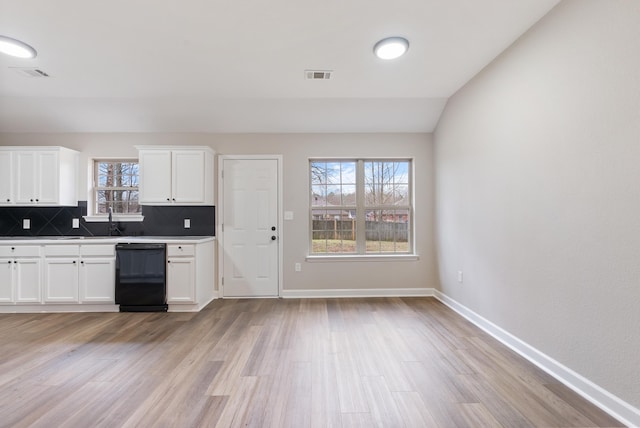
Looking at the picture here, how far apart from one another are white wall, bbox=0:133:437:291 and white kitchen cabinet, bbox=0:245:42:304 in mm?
973

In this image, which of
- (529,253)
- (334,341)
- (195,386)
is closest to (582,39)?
(529,253)

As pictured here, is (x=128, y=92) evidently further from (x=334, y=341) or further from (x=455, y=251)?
(x=455, y=251)

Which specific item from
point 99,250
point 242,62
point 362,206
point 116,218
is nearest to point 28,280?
point 99,250

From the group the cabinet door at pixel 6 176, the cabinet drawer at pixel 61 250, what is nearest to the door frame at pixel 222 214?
the cabinet drawer at pixel 61 250

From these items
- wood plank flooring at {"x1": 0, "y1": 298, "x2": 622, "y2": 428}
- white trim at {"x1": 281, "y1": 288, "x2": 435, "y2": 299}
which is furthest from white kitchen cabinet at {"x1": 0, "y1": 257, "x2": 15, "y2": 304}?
white trim at {"x1": 281, "y1": 288, "x2": 435, "y2": 299}

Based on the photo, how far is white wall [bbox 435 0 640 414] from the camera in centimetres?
156

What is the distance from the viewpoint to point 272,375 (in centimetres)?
202

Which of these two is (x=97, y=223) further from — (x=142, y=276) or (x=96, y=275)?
(x=142, y=276)

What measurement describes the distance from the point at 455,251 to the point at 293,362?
235cm

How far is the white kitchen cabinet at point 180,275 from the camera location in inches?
133

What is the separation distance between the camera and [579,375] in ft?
5.99

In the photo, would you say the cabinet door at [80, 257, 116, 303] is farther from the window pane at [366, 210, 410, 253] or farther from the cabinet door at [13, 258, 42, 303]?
the window pane at [366, 210, 410, 253]

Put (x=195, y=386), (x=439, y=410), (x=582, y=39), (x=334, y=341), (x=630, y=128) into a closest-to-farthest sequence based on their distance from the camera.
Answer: (x=630, y=128), (x=439, y=410), (x=582, y=39), (x=195, y=386), (x=334, y=341)

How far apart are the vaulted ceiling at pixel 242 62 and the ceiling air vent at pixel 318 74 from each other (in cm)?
7
